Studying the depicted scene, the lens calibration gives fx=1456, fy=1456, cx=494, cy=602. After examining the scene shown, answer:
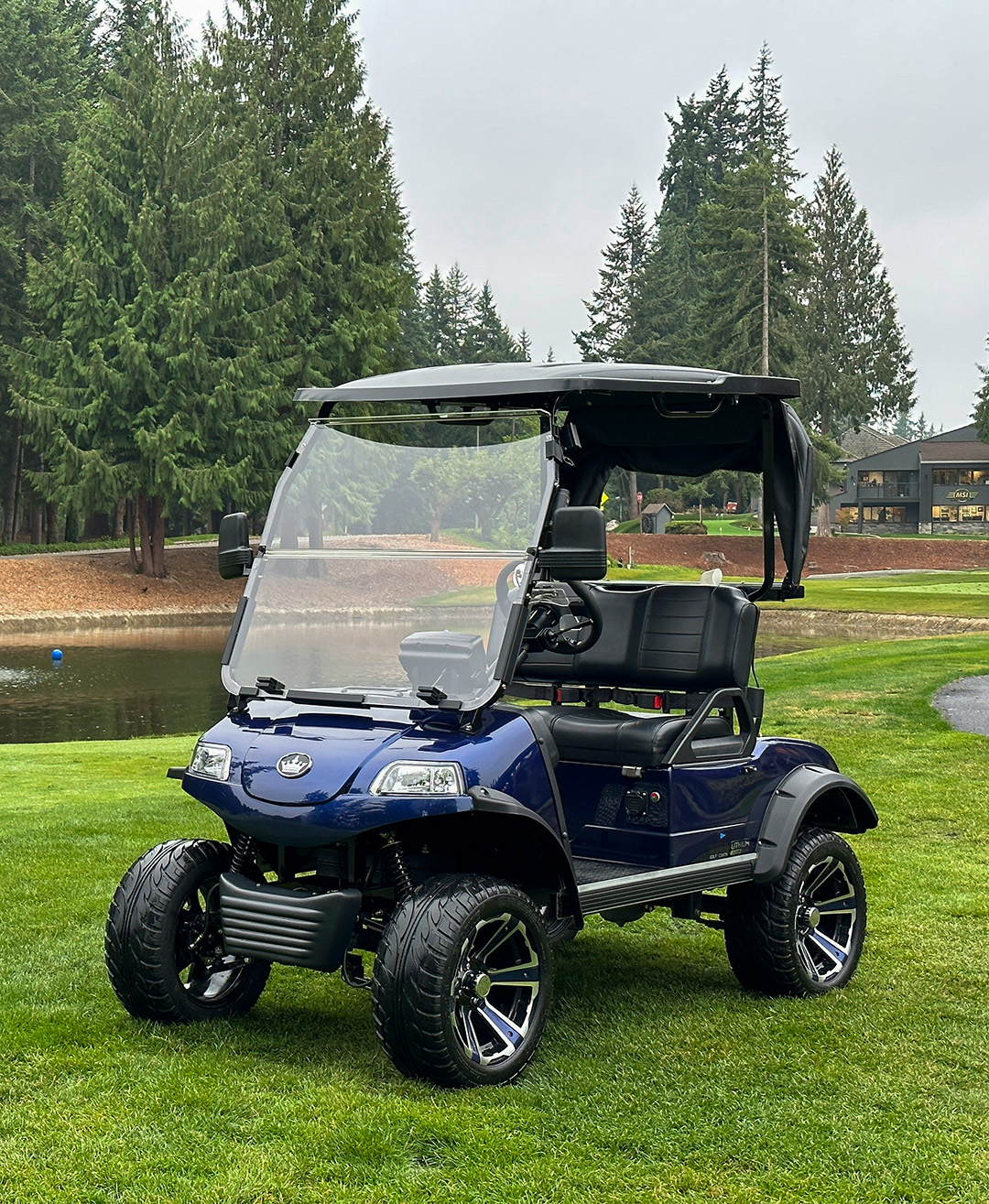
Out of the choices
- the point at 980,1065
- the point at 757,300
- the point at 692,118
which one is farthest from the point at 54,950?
the point at 692,118

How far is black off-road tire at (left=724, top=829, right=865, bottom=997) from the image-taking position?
20.2 feet

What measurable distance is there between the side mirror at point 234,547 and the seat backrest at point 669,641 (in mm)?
1817

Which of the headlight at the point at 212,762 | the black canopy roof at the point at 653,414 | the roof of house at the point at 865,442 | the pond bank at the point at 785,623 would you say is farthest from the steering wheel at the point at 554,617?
the roof of house at the point at 865,442

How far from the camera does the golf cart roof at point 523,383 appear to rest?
5520 millimetres

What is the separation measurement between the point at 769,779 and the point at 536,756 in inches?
62.2

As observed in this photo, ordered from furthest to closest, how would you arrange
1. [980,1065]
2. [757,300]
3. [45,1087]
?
[757,300]
[980,1065]
[45,1087]

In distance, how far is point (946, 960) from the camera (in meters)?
6.86

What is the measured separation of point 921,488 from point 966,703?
80323mm

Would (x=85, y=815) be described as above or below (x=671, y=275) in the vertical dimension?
below

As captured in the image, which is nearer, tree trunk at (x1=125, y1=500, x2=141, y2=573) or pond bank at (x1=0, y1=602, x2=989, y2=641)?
pond bank at (x1=0, y1=602, x2=989, y2=641)

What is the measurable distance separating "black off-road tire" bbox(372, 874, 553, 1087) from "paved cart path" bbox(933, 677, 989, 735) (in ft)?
34.2

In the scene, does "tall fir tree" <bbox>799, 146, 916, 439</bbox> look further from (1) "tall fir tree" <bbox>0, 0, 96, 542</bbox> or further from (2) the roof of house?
(1) "tall fir tree" <bbox>0, 0, 96, 542</bbox>

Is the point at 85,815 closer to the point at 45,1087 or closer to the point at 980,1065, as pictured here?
the point at 45,1087

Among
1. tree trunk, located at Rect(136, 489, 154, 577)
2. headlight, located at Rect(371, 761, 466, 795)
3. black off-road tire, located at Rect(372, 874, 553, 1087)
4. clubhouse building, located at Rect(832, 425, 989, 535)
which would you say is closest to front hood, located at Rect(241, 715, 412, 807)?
headlight, located at Rect(371, 761, 466, 795)
